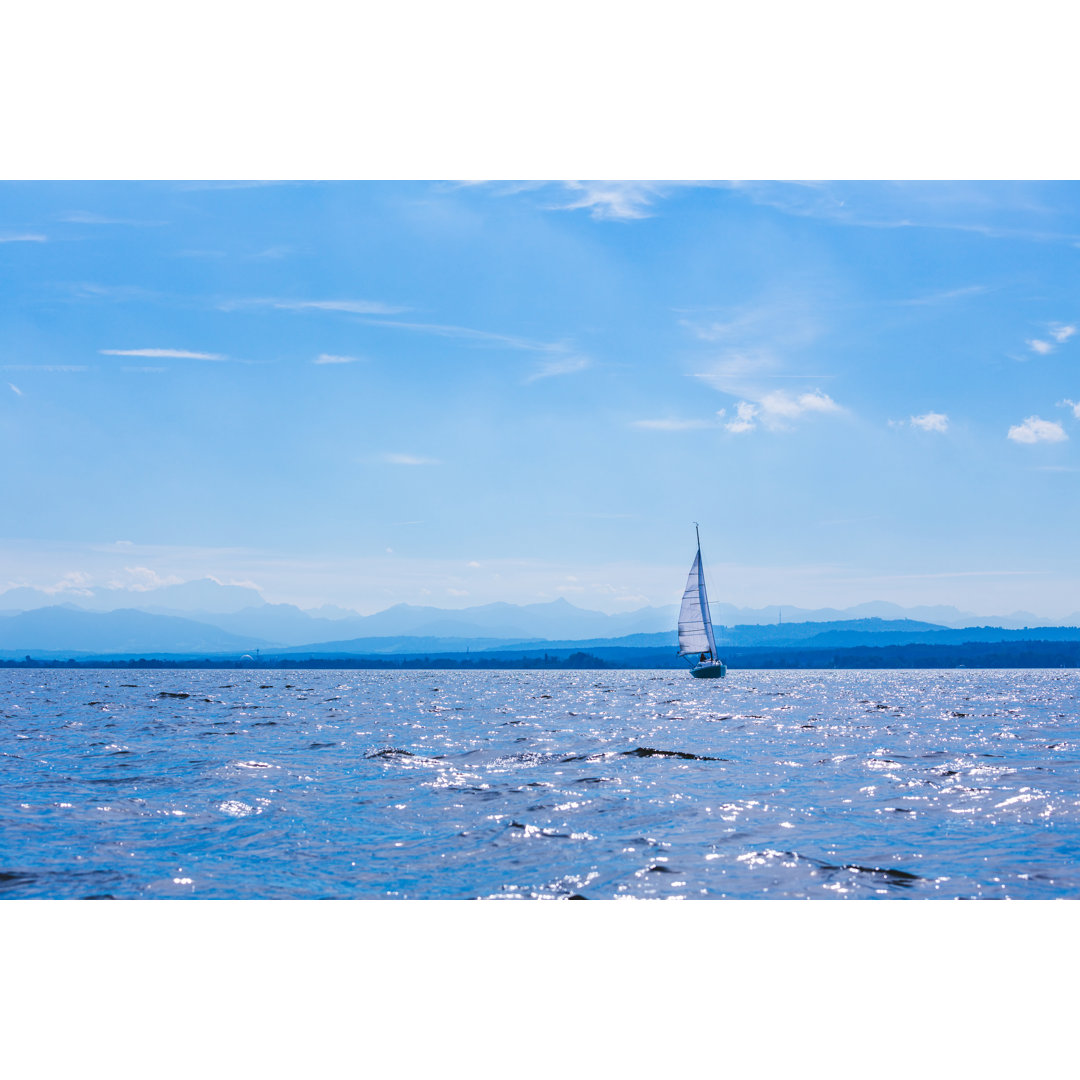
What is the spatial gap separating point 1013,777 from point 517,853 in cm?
1783

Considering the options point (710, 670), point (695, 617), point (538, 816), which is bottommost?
point (710, 670)

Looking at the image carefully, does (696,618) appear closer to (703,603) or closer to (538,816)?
(703,603)

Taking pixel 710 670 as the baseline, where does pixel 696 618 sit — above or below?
above

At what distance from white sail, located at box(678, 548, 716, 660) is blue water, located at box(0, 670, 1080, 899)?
81.8m

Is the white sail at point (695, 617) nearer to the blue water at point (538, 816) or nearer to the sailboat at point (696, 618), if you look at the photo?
the sailboat at point (696, 618)

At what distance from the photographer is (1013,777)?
2755 centimetres

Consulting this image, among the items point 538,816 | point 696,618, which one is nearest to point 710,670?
point 696,618

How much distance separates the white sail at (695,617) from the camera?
413 ft

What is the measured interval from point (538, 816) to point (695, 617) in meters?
109

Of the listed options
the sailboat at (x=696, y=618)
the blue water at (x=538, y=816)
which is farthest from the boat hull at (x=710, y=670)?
the blue water at (x=538, y=816)

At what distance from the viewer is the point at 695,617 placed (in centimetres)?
12719

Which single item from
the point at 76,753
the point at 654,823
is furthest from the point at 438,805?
the point at 76,753

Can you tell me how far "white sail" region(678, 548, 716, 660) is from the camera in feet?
413

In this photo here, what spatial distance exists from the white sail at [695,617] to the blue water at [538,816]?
81.8 meters
